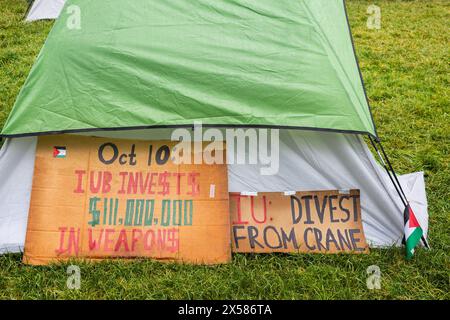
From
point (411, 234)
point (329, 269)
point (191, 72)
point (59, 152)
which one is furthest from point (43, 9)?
point (411, 234)

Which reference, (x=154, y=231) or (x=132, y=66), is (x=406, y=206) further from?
(x=132, y=66)

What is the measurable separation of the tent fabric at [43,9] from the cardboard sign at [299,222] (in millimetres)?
6288

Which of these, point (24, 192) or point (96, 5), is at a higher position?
point (96, 5)

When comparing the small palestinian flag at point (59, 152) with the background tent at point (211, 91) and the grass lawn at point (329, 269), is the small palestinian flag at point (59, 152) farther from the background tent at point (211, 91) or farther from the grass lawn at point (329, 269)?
the grass lawn at point (329, 269)

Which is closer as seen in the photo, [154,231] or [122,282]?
[122,282]

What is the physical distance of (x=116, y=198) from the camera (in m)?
3.05

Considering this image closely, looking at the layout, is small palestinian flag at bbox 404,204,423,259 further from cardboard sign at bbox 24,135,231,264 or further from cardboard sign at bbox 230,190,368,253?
cardboard sign at bbox 24,135,231,264

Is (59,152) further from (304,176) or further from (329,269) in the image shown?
(329,269)

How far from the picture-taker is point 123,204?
305 cm

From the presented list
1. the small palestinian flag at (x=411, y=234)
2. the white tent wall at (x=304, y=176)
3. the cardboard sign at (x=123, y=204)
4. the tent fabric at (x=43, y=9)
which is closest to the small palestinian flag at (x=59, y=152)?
the cardboard sign at (x=123, y=204)

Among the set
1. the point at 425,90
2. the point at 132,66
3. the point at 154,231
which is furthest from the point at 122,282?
the point at 425,90

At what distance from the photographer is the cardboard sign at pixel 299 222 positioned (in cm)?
309

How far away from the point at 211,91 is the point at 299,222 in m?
1.00
